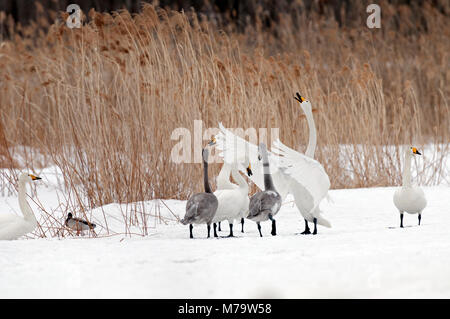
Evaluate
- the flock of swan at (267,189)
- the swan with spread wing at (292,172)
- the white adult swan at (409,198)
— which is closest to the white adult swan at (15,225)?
the flock of swan at (267,189)

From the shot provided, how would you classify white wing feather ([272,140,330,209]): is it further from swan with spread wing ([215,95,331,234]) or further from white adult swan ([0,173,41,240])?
white adult swan ([0,173,41,240])

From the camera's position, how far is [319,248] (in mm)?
2963

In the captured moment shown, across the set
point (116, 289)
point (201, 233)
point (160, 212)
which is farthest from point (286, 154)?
point (160, 212)

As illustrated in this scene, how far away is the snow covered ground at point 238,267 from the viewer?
90.9 inches

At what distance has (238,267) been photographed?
263 centimetres

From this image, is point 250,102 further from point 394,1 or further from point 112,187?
point 394,1

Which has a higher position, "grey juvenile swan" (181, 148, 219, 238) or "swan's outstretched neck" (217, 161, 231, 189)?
"swan's outstretched neck" (217, 161, 231, 189)

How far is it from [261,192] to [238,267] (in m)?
0.79

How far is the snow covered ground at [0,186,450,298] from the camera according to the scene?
2309 mm

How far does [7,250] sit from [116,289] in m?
1.01

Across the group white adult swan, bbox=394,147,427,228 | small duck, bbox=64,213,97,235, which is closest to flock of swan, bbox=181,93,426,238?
white adult swan, bbox=394,147,427,228

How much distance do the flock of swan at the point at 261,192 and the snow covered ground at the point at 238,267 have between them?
146mm

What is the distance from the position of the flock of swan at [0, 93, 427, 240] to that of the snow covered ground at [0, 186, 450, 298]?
0.48 feet
